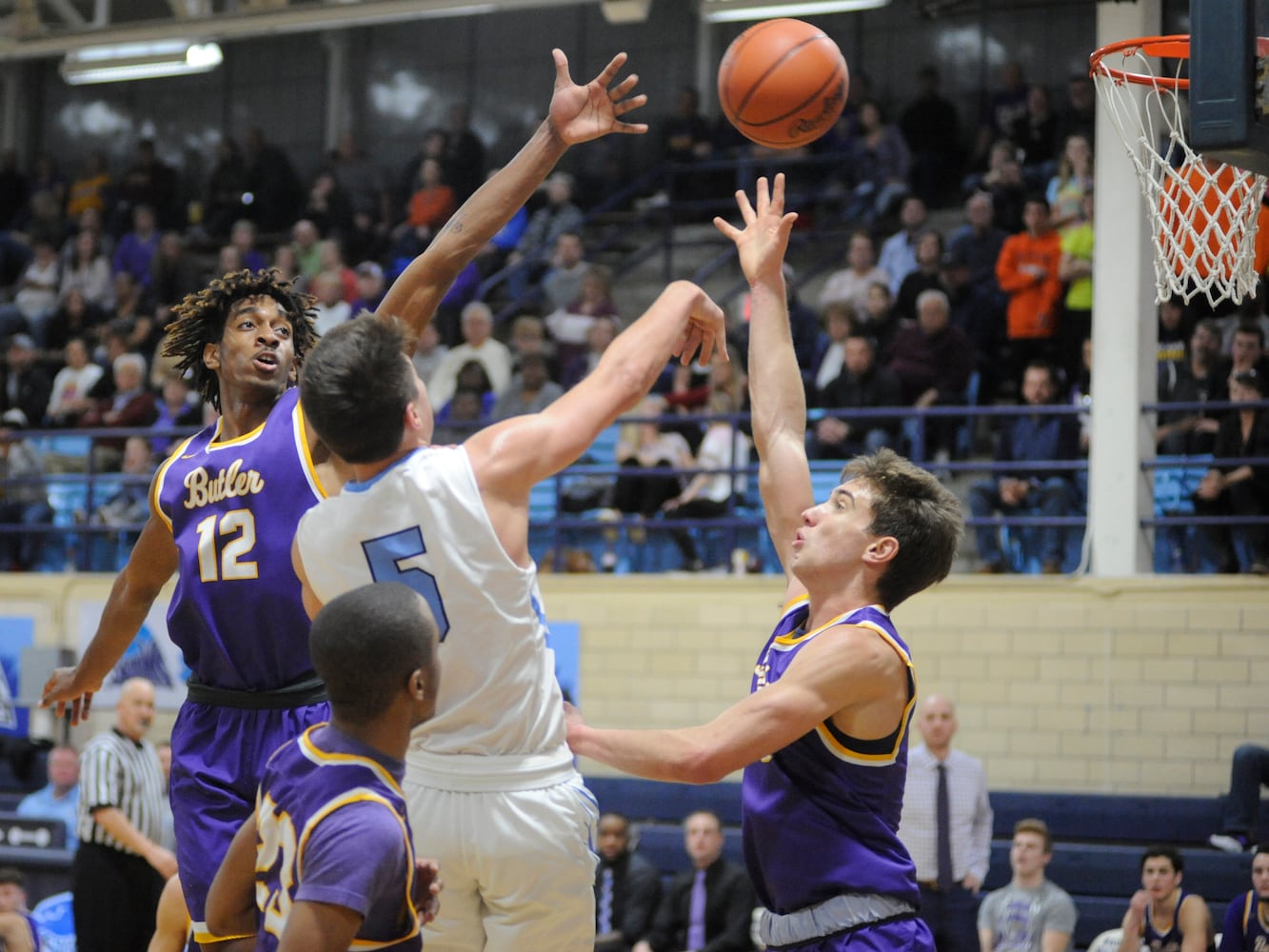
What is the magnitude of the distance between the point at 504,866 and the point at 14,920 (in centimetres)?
609

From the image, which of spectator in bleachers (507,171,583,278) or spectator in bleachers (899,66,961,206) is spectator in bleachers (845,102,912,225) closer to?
spectator in bleachers (899,66,961,206)

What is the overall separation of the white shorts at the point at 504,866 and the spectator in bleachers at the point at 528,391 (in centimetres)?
882

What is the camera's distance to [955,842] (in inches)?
363

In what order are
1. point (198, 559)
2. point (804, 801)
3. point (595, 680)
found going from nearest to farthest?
point (804, 801) < point (198, 559) < point (595, 680)

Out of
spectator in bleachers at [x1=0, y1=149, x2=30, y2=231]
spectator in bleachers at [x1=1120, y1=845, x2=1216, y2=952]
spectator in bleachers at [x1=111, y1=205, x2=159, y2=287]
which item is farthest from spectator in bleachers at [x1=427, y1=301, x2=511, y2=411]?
spectator in bleachers at [x1=0, y1=149, x2=30, y2=231]

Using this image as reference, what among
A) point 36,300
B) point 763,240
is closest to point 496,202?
point 763,240

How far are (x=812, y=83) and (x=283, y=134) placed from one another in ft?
45.9

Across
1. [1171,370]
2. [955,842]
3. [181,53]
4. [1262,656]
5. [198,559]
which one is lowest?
[955,842]

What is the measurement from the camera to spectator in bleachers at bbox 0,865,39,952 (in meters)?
8.41

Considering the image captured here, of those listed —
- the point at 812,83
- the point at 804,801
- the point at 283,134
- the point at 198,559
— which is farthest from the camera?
the point at 283,134

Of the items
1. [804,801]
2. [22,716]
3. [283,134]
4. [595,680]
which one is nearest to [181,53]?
[283,134]

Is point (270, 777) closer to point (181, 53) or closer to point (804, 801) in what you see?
point (804, 801)

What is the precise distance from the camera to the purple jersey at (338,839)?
9.14ft

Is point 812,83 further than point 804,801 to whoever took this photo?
Yes
